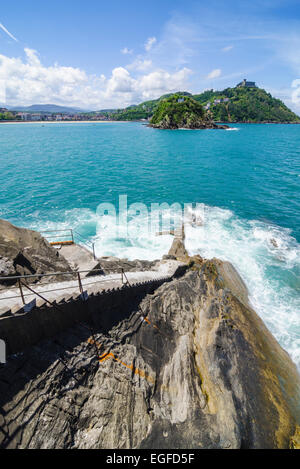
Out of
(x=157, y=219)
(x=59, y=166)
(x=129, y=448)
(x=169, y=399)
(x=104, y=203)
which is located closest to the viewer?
(x=129, y=448)

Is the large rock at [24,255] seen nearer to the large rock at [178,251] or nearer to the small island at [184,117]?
the large rock at [178,251]

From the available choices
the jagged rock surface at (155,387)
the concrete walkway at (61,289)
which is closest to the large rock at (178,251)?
the concrete walkway at (61,289)

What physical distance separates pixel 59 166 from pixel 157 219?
3495cm

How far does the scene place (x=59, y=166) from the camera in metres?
49.2

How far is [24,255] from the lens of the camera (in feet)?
40.2

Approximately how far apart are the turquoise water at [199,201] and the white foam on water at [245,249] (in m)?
0.08

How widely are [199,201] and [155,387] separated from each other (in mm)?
27972

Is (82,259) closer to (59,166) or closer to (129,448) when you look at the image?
(129,448)

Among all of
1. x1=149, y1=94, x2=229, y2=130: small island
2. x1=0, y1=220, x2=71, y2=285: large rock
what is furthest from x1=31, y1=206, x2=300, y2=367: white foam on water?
x1=149, y1=94, x2=229, y2=130: small island

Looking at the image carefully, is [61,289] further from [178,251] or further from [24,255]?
[178,251]

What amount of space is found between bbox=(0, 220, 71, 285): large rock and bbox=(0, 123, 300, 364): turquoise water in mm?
6904

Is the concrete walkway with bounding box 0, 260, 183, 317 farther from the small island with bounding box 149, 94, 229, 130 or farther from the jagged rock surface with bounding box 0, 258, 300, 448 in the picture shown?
the small island with bounding box 149, 94, 229, 130

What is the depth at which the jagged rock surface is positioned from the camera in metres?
6.65

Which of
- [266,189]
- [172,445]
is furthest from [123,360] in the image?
[266,189]
